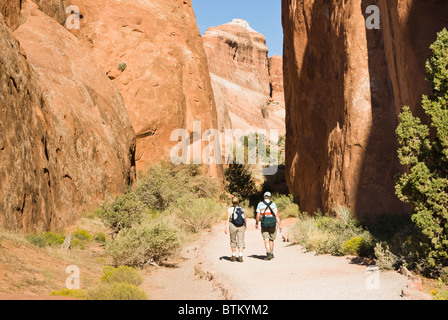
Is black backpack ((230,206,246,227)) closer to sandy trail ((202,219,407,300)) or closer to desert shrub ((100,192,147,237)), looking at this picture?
sandy trail ((202,219,407,300))

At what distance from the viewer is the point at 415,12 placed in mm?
10906

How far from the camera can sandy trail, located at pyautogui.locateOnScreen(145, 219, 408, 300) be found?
6.79m

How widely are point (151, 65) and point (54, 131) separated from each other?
1529 cm

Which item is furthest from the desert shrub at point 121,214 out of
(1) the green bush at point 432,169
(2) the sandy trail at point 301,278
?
(1) the green bush at point 432,169

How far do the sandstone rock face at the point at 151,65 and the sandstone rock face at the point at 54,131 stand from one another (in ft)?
9.75

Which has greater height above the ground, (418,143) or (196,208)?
(418,143)

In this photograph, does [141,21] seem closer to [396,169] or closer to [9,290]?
[396,169]

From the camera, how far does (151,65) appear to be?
31.6 m

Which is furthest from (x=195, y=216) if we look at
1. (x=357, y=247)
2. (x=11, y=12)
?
(x=11, y=12)

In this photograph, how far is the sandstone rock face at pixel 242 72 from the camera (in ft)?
272

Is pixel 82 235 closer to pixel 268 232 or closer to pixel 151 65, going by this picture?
pixel 268 232
